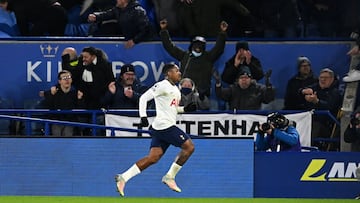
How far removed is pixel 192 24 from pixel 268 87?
189 centimetres

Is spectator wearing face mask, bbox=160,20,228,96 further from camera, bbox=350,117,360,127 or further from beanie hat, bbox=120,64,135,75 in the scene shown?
camera, bbox=350,117,360,127

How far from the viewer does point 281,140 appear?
17406 mm

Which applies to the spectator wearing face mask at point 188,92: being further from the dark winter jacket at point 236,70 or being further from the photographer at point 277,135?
the photographer at point 277,135

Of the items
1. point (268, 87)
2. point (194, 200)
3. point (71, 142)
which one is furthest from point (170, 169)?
point (268, 87)

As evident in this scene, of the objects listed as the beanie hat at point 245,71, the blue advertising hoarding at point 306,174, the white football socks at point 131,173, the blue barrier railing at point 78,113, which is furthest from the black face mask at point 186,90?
the white football socks at point 131,173

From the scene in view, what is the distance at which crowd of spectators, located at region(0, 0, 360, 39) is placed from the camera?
19.3m

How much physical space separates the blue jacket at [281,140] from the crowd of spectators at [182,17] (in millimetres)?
2786

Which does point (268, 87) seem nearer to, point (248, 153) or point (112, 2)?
point (248, 153)

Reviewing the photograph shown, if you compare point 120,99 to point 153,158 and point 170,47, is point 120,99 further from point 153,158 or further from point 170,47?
point 153,158

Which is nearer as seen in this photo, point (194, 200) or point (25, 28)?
point (194, 200)

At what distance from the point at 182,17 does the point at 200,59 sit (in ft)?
3.66

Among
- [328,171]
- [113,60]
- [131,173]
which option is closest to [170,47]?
[113,60]

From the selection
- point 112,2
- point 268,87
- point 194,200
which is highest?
point 112,2

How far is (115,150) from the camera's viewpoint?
56.9 feet
